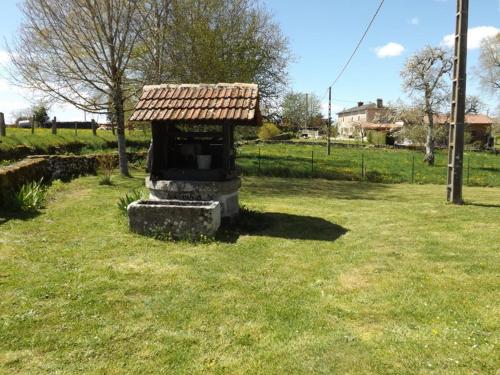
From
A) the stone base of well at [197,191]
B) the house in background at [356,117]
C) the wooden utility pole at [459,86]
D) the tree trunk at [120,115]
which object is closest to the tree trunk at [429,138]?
the wooden utility pole at [459,86]

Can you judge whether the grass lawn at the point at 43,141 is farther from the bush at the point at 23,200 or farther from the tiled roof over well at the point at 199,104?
the tiled roof over well at the point at 199,104

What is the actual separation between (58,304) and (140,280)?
1.14m

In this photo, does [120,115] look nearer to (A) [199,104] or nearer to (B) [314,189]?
(B) [314,189]

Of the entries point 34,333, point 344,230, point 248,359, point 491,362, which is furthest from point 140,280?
point 344,230

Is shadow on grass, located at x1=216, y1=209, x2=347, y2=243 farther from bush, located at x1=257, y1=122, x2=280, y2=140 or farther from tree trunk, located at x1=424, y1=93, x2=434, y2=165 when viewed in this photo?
bush, located at x1=257, y1=122, x2=280, y2=140

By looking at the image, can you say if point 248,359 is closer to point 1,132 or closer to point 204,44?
point 1,132

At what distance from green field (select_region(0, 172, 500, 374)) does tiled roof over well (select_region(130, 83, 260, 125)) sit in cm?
243

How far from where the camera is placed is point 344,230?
9.30 m

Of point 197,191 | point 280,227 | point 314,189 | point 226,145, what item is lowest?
point 280,227

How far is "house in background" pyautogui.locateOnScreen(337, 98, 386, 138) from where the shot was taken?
301 ft

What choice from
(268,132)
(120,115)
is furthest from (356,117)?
(120,115)

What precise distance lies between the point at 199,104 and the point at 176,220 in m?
2.81

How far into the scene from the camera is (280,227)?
9383mm

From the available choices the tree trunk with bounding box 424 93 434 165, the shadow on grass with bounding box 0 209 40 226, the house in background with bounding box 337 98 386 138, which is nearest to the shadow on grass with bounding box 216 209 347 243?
the shadow on grass with bounding box 0 209 40 226
